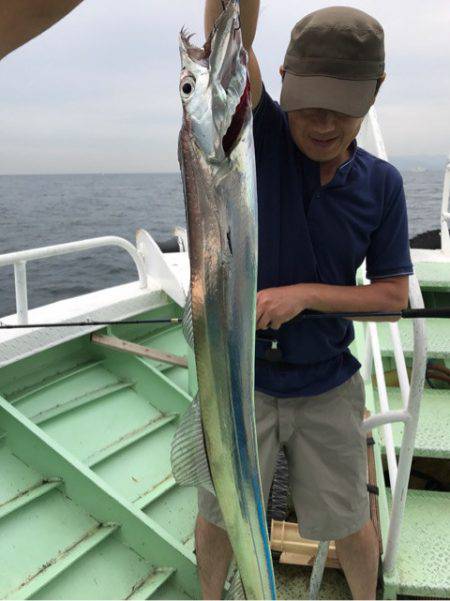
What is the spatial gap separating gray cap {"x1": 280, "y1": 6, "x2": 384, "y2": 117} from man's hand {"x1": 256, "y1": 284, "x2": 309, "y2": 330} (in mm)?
609

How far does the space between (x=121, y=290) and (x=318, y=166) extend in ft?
10.2

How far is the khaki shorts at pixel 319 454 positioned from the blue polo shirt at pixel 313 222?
0.17 metres

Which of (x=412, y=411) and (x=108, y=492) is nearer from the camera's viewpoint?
(x=412, y=411)

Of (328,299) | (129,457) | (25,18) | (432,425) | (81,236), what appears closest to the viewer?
(25,18)

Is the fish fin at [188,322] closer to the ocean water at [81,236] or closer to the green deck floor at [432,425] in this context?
the green deck floor at [432,425]

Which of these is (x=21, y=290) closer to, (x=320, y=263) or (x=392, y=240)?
(x=320, y=263)

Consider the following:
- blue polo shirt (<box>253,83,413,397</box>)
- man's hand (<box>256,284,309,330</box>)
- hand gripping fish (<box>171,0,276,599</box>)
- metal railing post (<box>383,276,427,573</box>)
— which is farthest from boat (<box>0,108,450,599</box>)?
hand gripping fish (<box>171,0,276,599</box>)

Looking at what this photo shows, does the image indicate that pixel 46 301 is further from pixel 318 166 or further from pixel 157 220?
pixel 157 220

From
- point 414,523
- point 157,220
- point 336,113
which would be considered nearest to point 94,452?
point 414,523

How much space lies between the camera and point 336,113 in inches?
68.4

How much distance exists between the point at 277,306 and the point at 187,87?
2.55 feet

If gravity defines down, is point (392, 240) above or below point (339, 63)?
below

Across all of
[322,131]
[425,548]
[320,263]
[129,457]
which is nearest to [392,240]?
[320,263]

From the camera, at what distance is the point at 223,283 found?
134 centimetres
